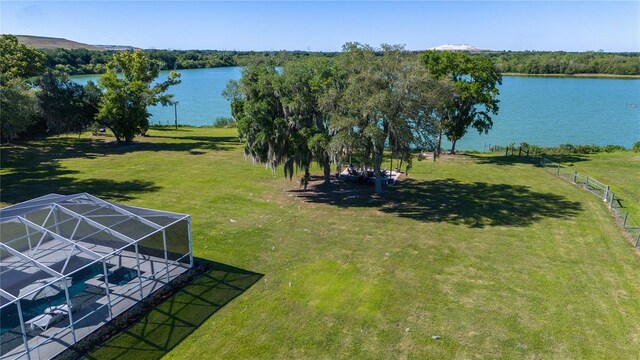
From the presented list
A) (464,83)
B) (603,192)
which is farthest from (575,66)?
(603,192)

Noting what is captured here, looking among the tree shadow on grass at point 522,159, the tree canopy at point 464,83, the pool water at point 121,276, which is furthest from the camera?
the tree shadow on grass at point 522,159

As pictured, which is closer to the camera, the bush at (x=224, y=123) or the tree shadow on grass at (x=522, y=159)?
the tree shadow on grass at (x=522, y=159)

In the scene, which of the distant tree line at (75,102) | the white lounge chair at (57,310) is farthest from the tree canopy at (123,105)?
the white lounge chair at (57,310)

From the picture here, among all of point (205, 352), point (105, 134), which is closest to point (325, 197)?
point (205, 352)

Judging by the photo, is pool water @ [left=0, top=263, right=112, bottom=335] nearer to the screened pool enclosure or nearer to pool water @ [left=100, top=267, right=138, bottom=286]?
the screened pool enclosure

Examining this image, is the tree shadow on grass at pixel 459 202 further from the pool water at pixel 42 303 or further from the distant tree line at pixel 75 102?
the distant tree line at pixel 75 102

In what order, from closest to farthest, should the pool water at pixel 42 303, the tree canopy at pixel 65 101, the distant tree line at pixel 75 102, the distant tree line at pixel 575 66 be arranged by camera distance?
the pool water at pixel 42 303 < the distant tree line at pixel 75 102 < the tree canopy at pixel 65 101 < the distant tree line at pixel 575 66
